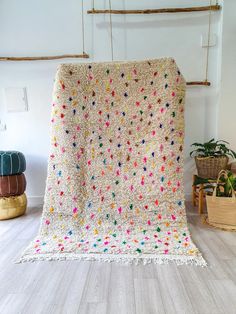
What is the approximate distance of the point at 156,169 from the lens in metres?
1.91

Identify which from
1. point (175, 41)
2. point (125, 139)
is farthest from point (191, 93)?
point (125, 139)

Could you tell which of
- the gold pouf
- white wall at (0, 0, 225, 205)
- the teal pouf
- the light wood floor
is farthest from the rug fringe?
white wall at (0, 0, 225, 205)

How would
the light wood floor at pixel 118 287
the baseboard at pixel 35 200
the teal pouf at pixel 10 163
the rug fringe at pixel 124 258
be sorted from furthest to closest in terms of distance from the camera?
the baseboard at pixel 35 200 < the teal pouf at pixel 10 163 < the rug fringe at pixel 124 258 < the light wood floor at pixel 118 287

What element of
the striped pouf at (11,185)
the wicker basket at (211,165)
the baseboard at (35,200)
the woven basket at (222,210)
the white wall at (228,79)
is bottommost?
the baseboard at (35,200)

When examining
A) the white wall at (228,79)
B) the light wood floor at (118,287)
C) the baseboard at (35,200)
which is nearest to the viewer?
the light wood floor at (118,287)

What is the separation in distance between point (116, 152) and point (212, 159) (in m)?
0.99

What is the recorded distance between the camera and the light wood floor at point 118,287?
1157 millimetres

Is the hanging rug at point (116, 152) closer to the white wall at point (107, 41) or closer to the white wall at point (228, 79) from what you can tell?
the white wall at point (107, 41)

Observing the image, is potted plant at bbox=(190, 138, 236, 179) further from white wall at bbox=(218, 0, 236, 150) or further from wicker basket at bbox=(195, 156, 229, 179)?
white wall at bbox=(218, 0, 236, 150)

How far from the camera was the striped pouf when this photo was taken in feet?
7.45

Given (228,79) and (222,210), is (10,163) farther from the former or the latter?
(228,79)

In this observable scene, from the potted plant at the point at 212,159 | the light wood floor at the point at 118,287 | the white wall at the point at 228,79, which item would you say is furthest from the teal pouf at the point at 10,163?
the white wall at the point at 228,79

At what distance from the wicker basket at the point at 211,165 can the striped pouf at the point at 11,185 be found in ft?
6.12

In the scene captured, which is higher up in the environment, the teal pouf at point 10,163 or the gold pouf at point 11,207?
the teal pouf at point 10,163
